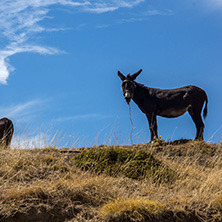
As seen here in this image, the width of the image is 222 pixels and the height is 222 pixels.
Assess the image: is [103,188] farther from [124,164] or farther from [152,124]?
[152,124]

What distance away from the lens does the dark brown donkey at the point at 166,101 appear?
1627 centimetres

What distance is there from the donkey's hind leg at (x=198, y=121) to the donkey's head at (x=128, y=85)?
2.85 m

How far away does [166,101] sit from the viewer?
16531mm

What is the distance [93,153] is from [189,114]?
6.81 metres

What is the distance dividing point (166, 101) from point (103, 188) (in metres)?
8.43

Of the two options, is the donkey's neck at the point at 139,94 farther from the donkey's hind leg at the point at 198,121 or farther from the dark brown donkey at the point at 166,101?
the donkey's hind leg at the point at 198,121

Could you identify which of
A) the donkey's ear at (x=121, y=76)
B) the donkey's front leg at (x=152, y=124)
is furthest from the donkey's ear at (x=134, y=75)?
the donkey's front leg at (x=152, y=124)

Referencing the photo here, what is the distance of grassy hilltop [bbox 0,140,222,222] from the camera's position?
7.87 meters

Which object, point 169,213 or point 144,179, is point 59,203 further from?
point 144,179

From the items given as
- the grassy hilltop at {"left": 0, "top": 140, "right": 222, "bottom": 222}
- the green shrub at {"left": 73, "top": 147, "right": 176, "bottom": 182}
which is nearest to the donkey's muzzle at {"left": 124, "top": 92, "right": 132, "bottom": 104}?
the grassy hilltop at {"left": 0, "top": 140, "right": 222, "bottom": 222}

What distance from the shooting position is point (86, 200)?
8344 millimetres

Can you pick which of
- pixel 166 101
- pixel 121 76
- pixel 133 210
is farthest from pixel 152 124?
pixel 133 210

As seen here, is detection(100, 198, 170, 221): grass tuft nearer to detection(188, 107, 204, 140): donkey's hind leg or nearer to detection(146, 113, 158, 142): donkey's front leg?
detection(146, 113, 158, 142): donkey's front leg

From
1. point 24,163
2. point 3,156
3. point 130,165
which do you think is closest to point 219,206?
point 130,165
